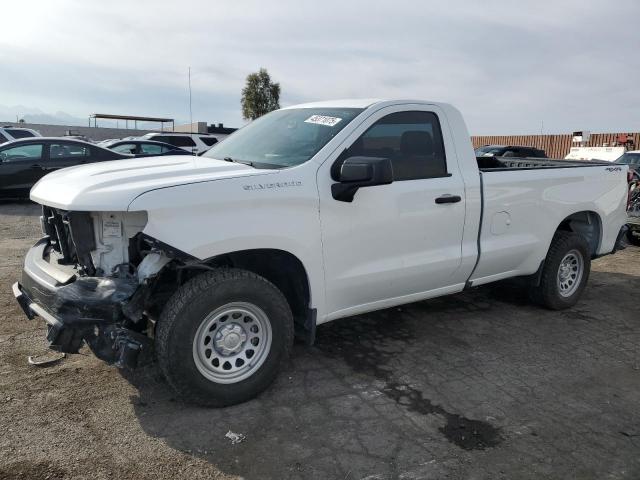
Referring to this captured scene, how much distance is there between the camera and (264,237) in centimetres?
345

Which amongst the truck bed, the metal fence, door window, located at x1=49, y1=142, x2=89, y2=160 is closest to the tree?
the metal fence

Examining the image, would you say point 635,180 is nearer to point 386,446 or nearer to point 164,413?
point 386,446

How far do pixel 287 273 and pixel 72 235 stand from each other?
139 cm

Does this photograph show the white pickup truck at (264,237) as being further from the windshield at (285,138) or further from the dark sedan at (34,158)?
the dark sedan at (34,158)

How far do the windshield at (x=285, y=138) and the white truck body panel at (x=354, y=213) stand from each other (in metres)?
0.12

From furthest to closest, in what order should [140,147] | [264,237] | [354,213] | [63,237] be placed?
[140,147] < [354,213] < [63,237] < [264,237]

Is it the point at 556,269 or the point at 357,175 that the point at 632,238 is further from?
the point at 357,175

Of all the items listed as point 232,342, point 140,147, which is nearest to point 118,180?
point 232,342

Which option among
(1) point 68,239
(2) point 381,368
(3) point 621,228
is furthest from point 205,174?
(3) point 621,228

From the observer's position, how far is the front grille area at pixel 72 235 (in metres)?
3.36

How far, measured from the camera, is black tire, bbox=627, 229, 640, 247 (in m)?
8.89

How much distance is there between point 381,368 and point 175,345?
164cm

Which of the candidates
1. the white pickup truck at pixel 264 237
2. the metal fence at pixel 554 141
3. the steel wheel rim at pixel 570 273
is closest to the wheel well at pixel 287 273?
the white pickup truck at pixel 264 237

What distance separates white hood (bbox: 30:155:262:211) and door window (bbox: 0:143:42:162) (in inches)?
338
